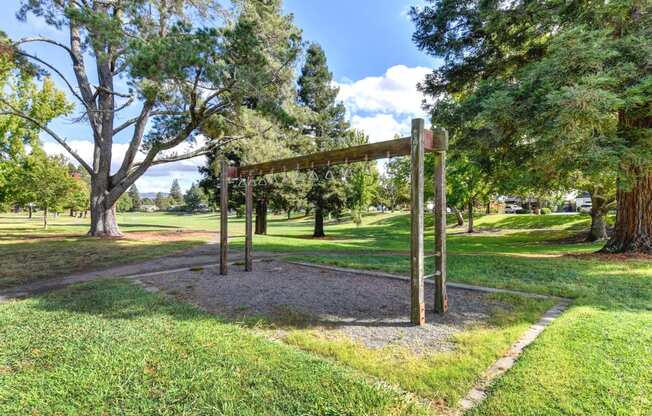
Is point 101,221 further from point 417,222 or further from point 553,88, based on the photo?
point 553,88

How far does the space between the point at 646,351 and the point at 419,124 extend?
3.04m

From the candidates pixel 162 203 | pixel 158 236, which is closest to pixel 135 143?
pixel 158 236

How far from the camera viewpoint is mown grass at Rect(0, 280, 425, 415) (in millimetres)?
2266

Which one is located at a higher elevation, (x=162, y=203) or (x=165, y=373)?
(x=162, y=203)

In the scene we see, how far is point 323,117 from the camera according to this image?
1967 centimetres

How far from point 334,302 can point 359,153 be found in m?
2.22

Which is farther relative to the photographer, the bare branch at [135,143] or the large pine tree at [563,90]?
the bare branch at [135,143]

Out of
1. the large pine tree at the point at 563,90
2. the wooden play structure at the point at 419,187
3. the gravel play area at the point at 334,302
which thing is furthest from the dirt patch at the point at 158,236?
the large pine tree at the point at 563,90

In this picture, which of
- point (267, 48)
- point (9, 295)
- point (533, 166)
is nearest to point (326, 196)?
point (267, 48)

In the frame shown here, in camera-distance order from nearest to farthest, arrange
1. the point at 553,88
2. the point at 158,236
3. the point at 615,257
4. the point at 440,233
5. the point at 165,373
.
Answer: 1. the point at 165,373
2. the point at 440,233
3. the point at 553,88
4. the point at 615,257
5. the point at 158,236

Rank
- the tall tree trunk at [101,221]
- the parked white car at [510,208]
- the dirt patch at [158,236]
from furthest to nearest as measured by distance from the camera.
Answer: the parked white car at [510,208], the dirt patch at [158,236], the tall tree trunk at [101,221]

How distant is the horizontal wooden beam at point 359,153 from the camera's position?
4.05 m

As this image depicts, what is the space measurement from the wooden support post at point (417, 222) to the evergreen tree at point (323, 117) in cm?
1542

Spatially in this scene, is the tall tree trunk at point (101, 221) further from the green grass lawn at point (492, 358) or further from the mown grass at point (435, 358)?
the mown grass at point (435, 358)
